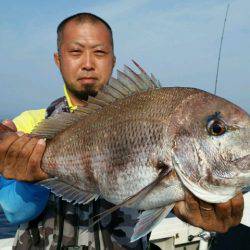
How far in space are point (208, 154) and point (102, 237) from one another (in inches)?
58.8

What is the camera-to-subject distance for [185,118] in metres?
2.77

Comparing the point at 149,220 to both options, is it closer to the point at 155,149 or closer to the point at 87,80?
the point at 155,149

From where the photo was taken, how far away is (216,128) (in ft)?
8.86

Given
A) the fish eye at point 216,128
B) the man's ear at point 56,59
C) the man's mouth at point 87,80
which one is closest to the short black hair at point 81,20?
the man's ear at point 56,59

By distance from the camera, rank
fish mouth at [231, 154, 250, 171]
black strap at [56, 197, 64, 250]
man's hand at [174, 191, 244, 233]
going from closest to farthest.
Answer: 1. fish mouth at [231, 154, 250, 171]
2. man's hand at [174, 191, 244, 233]
3. black strap at [56, 197, 64, 250]

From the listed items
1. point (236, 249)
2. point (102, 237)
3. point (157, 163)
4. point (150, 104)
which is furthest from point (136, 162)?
point (236, 249)

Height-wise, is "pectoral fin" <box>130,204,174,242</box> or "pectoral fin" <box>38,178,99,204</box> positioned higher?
"pectoral fin" <box>38,178,99,204</box>

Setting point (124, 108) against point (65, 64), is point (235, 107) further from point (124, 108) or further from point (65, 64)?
point (65, 64)

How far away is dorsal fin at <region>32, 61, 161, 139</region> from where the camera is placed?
301cm

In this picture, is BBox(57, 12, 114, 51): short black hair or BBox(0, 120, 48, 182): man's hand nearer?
BBox(0, 120, 48, 182): man's hand

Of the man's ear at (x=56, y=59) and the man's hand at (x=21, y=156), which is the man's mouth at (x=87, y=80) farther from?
the man's hand at (x=21, y=156)

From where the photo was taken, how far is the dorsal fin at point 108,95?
3012 mm

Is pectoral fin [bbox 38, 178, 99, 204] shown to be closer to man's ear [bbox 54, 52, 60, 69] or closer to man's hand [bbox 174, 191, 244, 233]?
man's hand [bbox 174, 191, 244, 233]

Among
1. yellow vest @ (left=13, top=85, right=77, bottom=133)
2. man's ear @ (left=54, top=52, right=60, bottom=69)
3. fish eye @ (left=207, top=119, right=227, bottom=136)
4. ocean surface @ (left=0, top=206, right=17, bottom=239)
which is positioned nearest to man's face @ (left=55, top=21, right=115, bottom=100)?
yellow vest @ (left=13, top=85, right=77, bottom=133)
